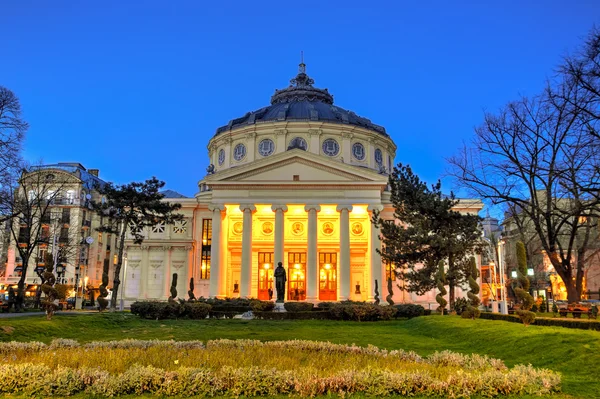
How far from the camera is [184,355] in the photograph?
12461 mm

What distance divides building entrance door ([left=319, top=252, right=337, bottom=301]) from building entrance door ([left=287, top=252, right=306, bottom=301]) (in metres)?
1.87

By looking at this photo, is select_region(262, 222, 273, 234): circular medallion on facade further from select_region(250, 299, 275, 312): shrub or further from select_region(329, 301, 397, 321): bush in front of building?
select_region(329, 301, 397, 321): bush in front of building

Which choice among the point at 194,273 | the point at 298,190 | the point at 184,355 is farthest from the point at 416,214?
the point at 194,273

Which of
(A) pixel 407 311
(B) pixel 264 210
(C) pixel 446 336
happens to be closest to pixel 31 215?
(B) pixel 264 210

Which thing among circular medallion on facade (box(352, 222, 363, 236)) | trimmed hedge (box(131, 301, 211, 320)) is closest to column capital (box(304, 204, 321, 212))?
circular medallion on facade (box(352, 222, 363, 236))

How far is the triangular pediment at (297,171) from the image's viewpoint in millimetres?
50156

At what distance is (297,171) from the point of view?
50656 mm

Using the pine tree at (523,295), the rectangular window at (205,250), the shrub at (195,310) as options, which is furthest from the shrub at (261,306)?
the rectangular window at (205,250)

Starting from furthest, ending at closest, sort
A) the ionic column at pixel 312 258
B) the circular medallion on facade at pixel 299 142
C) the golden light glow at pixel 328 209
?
1. the circular medallion on facade at pixel 299 142
2. the golden light glow at pixel 328 209
3. the ionic column at pixel 312 258

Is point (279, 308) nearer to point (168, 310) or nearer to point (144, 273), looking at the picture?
point (168, 310)

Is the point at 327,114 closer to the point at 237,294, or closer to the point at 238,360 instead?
the point at 237,294

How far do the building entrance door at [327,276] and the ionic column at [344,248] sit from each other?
560 centimetres

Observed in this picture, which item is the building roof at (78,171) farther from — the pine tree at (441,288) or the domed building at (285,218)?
the pine tree at (441,288)

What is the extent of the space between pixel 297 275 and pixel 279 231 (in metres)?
6.99
